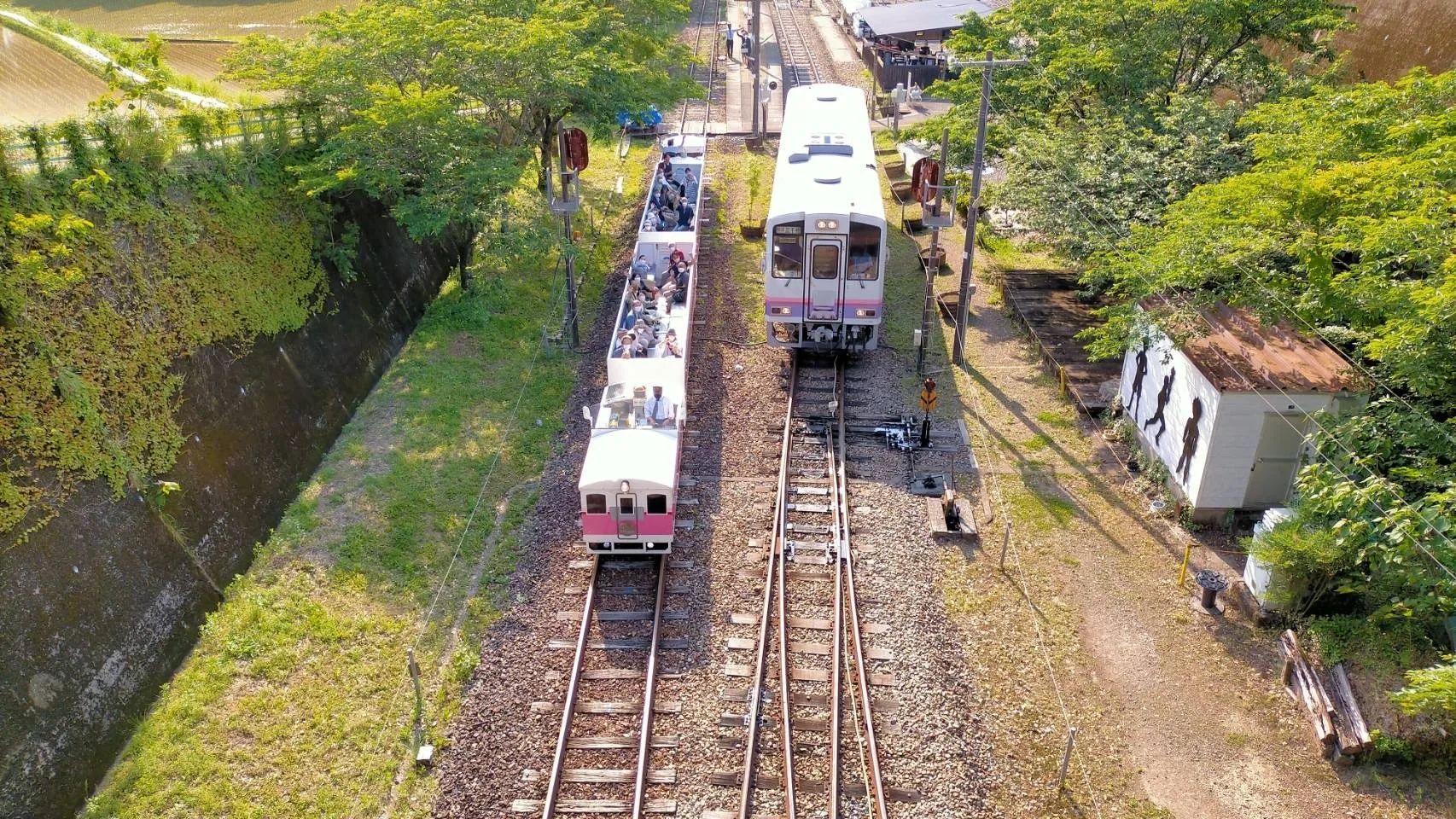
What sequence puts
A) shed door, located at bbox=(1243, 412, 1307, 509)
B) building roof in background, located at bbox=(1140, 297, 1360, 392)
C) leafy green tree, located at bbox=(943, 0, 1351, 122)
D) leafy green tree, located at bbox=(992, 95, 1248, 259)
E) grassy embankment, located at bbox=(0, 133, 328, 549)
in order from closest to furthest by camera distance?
grassy embankment, located at bbox=(0, 133, 328, 549) → building roof in background, located at bbox=(1140, 297, 1360, 392) → shed door, located at bbox=(1243, 412, 1307, 509) → leafy green tree, located at bbox=(992, 95, 1248, 259) → leafy green tree, located at bbox=(943, 0, 1351, 122)

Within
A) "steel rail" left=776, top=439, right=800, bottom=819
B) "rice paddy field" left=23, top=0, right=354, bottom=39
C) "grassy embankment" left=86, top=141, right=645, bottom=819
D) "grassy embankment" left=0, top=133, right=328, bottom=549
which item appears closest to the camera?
"steel rail" left=776, top=439, right=800, bottom=819

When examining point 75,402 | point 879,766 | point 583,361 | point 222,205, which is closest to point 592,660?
point 879,766

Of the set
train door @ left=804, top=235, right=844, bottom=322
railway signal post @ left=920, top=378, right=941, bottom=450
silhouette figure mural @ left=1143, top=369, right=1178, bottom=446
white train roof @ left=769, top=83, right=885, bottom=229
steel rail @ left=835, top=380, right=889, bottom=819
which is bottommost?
steel rail @ left=835, top=380, right=889, bottom=819

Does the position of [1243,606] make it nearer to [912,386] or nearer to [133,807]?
[912,386]

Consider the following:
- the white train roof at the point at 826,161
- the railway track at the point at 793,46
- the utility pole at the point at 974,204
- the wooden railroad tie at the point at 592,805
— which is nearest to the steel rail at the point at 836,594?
the wooden railroad tie at the point at 592,805

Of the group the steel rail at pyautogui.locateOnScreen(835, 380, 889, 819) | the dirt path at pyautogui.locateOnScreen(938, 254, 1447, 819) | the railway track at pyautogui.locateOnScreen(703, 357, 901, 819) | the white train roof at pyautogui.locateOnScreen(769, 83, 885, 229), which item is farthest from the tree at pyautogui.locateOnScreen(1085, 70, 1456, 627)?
the railway track at pyautogui.locateOnScreen(703, 357, 901, 819)

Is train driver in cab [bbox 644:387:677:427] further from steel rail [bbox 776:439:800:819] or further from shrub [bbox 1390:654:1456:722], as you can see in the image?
shrub [bbox 1390:654:1456:722]

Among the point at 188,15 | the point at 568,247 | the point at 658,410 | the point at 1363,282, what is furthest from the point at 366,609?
the point at 188,15

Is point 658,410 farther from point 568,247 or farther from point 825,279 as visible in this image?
point 568,247
